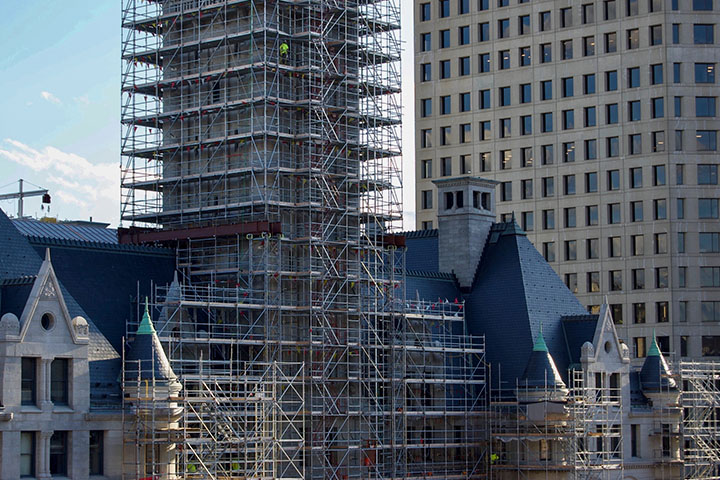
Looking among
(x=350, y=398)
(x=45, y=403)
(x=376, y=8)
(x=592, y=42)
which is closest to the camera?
(x=45, y=403)

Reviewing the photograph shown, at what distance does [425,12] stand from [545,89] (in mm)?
15940

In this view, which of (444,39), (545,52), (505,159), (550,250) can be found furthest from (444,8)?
(550,250)

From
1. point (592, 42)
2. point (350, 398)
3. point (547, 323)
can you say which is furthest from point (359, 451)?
point (592, 42)

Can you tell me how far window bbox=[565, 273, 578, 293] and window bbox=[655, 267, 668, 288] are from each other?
7.64m

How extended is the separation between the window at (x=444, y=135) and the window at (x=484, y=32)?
9.02 m

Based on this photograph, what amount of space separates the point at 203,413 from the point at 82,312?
762 centimetres

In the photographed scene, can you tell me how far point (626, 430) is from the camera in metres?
95.2

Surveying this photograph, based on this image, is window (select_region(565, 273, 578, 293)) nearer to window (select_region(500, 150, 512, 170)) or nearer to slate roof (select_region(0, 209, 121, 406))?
window (select_region(500, 150, 512, 170))

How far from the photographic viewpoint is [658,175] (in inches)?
5251

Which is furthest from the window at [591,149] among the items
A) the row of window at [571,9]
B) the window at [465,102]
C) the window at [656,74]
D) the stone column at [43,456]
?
the stone column at [43,456]

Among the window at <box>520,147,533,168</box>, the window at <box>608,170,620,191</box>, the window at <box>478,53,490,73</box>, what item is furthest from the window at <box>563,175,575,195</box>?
the window at <box>478,53,490,73</box>

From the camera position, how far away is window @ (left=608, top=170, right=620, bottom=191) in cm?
13576

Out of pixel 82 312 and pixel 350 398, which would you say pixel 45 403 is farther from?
pixel 350 398

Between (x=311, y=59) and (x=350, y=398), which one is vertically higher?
(x=311, y=59)
